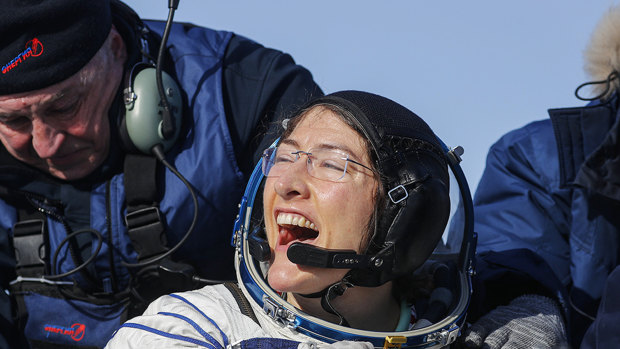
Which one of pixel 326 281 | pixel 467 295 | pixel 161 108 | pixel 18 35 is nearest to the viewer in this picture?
pixel 326 281

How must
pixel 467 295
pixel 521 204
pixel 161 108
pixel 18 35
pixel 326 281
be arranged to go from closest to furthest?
pixel 326 281 → pixel 467 295 → pixel 18 35 → pixel 161 108 → pixel 521 204

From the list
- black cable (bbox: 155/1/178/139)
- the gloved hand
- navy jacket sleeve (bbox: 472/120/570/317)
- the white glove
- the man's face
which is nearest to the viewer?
the white glove

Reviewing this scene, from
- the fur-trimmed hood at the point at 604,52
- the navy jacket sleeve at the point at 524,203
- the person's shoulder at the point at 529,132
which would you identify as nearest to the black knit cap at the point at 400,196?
the navy jacket sleeve at the point at 524,203

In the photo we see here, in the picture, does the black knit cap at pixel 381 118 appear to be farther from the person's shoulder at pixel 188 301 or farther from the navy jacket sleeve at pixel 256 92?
the navy jacket sleeve at pixel 256 92

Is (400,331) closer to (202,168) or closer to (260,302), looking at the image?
(260,302)

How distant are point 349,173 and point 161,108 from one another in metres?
1.18

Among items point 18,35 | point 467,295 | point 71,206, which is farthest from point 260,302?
point 18,35

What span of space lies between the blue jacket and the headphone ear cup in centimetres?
138

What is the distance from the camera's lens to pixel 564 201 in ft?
11.6

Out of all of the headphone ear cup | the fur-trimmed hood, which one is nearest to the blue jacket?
the fur-trimmed hood

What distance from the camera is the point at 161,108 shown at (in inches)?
127

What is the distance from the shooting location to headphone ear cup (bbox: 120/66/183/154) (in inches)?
126

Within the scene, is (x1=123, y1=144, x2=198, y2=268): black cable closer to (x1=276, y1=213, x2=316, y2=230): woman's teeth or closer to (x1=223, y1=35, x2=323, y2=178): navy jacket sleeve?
(x1=223, y1=35, x2=323, y2=178): navy jacket sleeve

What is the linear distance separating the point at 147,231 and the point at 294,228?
96 centimetres
